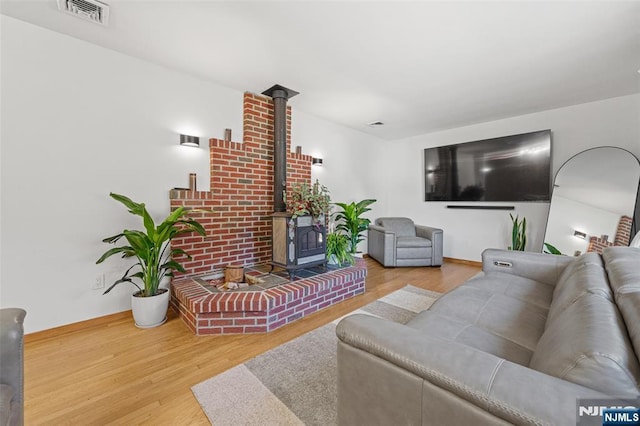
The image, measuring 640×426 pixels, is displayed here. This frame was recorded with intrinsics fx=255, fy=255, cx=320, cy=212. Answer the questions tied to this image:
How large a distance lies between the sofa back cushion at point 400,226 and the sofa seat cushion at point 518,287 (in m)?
2.52

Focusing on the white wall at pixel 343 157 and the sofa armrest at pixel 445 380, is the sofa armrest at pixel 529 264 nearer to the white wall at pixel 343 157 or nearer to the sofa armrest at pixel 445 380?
the sofa armrest at pixel 445 380

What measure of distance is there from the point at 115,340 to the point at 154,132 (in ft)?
6.35

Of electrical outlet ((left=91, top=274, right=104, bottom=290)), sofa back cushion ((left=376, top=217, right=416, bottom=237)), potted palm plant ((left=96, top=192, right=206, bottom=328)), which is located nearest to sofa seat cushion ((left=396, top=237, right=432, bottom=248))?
sofa back cushion ((left=376, top=217, right=416, bottom=237))

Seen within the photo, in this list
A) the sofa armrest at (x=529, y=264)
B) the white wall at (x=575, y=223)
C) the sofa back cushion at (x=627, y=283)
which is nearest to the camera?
the sofa back cushion at (x=627, y=283)

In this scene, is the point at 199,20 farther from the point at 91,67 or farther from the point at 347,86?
the point at 347,86

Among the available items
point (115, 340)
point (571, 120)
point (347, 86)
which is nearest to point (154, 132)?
point (115, 340)

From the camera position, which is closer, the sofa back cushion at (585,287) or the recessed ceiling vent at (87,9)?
the sofa back cushion at (585,287)

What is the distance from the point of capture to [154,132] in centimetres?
261

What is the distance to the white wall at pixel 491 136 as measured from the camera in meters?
3.36

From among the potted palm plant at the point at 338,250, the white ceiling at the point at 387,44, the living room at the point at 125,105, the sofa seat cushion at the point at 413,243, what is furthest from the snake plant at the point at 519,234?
the potted palm plant at the point at 338,250

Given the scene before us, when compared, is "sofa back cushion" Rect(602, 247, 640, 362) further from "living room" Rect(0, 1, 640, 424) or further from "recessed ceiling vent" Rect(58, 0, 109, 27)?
"recessed ceiling vent" Rect(58, 0, 109, 27)

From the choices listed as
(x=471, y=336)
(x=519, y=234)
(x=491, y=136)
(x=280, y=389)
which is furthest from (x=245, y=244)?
(x=491, y=136)

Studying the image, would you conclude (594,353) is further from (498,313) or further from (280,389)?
(280,389)

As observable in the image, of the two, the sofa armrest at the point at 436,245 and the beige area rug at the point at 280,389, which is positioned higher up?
the sofa armrest at the point at 436,245
